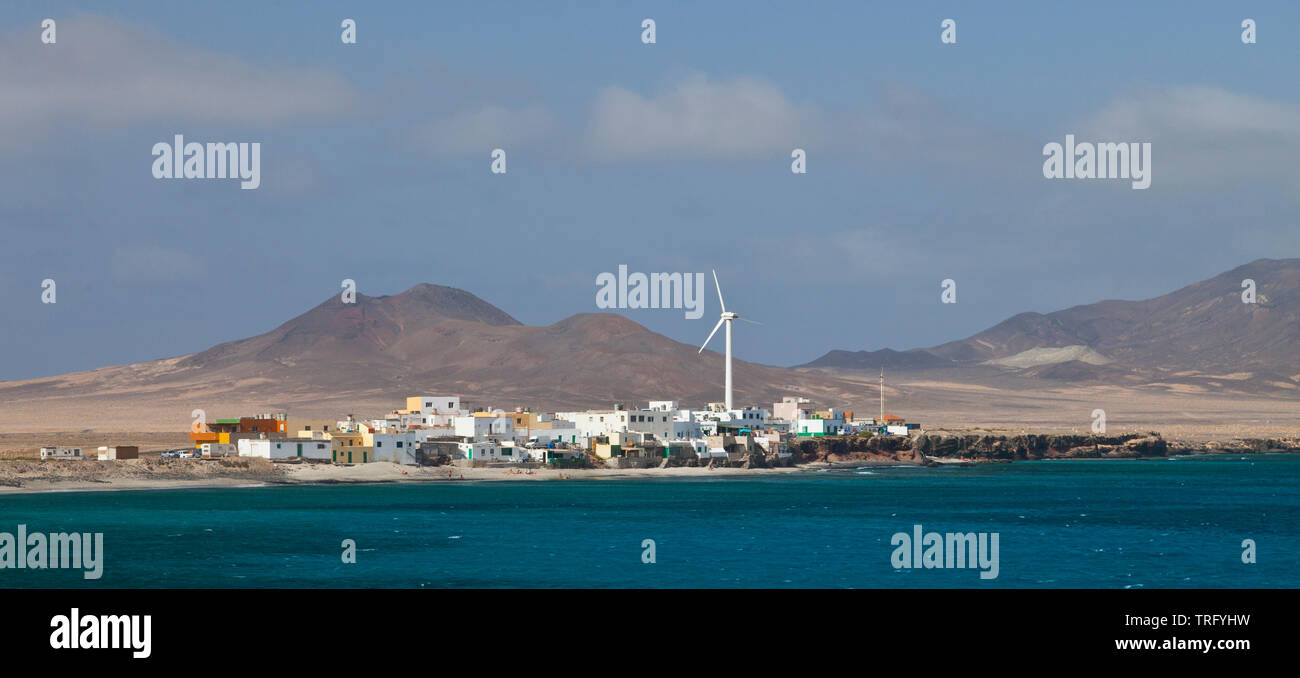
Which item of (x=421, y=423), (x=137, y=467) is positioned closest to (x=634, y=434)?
(x=421, y=423)

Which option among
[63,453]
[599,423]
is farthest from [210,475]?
[599,423]

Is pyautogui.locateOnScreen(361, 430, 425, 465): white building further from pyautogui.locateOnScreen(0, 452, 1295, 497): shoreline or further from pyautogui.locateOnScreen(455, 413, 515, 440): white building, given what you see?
pyautogui.locateOnScreen(455, 413, 515, 440): white building

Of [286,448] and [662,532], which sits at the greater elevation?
[286,448]

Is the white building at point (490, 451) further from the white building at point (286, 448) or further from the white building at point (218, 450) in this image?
the white building at point (218, 450)

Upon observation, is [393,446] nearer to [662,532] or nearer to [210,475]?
[210,475]

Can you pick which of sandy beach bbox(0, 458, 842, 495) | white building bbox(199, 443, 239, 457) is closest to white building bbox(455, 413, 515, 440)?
sandy beach bbox(0, 458, 842, 495)
